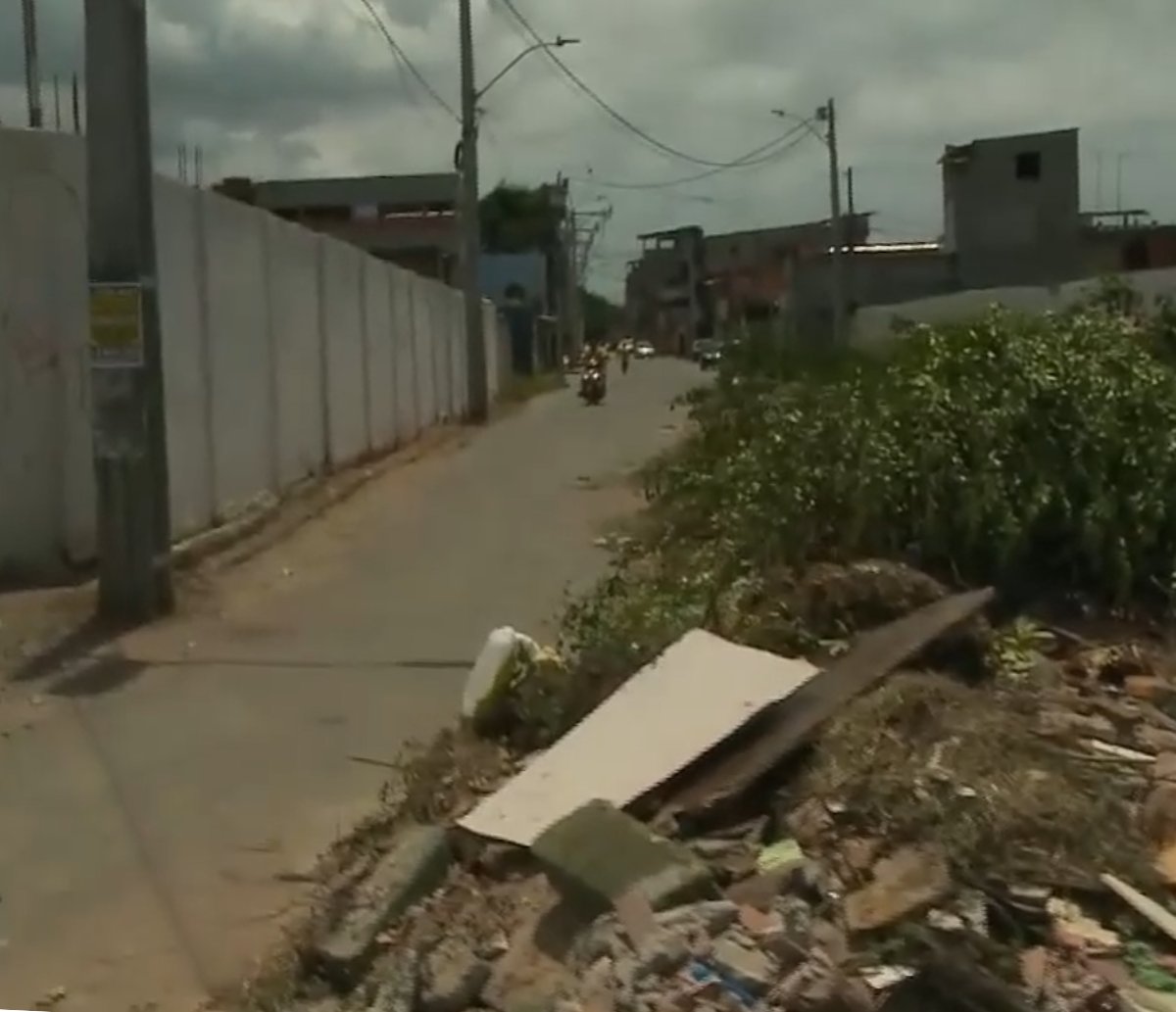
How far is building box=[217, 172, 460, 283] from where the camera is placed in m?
55.5

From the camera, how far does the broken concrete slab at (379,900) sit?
534 cm

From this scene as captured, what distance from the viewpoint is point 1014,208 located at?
55062 millimetres

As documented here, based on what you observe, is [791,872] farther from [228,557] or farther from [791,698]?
[228,557]

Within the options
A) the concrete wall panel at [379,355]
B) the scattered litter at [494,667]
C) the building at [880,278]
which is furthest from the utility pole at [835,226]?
the scattered litter at [494,667]

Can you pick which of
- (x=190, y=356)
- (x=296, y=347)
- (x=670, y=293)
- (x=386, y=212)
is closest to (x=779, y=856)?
(x=190, y=356)

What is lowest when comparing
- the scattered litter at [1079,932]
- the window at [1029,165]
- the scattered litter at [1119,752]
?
the scattered litter at [1079,932]

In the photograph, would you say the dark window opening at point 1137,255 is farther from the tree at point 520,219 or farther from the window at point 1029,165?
the tree at point 520,219

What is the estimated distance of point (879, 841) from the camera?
5.09 m

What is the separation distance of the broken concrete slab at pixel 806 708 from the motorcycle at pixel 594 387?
34.2 m

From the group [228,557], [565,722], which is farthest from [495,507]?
[565,722]

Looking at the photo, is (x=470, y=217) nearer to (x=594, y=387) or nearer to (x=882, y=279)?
(x=594, y=387)

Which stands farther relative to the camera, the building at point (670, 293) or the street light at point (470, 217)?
the building at point (670, 293)

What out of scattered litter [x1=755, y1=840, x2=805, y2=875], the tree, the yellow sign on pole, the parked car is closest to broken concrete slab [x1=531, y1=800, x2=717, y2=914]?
scattered litter [x1=755, y1=840, x2=805, y2=875]

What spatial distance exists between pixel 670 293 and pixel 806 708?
346ft
